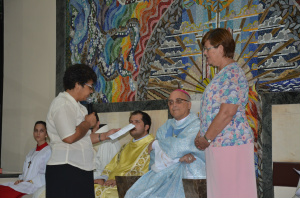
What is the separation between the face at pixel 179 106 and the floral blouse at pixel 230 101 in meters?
1.50

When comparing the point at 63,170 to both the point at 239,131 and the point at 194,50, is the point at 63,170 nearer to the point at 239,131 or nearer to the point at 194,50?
the point at 239,131

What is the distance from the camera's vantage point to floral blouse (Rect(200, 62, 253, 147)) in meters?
3.12

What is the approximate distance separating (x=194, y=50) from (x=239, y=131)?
7.54 ft

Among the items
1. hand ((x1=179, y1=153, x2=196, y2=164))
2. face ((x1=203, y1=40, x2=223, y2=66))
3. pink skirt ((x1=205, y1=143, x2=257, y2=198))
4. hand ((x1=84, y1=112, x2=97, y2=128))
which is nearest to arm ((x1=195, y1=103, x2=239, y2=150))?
pink skirt ((x1=205, y1=143, x2=257, y2=198))

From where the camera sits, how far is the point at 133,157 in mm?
5305

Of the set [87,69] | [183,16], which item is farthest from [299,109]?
[87,69]

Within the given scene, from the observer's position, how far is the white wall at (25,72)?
6996mm

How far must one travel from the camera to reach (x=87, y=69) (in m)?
3.33

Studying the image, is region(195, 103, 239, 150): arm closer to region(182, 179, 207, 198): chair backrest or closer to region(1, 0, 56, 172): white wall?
region(182, 179, 207, 198): chair backrest

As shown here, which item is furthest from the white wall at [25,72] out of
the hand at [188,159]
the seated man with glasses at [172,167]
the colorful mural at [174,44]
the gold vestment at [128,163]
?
the hand at [188,159]

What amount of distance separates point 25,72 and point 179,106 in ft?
11.7

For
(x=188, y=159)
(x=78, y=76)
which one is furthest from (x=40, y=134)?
(x=78, y=76)

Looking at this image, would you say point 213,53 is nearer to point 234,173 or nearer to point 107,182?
point 234,173

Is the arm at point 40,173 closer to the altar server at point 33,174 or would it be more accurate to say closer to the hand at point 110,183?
the altar server at point 33,174
